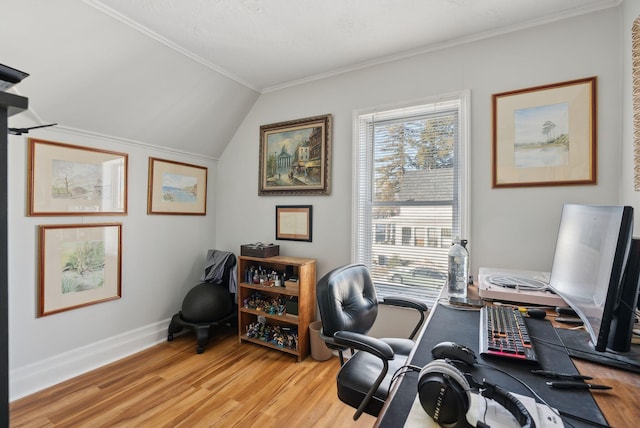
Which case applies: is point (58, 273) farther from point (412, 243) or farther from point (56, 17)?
point (412, 243)

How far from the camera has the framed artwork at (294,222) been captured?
2867mm

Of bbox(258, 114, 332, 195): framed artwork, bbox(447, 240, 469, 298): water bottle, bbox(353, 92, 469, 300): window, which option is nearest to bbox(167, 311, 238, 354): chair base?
bbox(258, 114, 332, 195): framed artwork

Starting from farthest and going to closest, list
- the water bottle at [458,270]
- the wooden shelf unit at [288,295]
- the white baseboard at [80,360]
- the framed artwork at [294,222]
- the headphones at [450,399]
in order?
the framed artwork at [294,222], the wooden shelf unit at [288,295], the white baseboard at [80,360], the water bottle at [458,270], the headphones at [450,399]

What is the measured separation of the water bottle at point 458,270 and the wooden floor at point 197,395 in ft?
3.18

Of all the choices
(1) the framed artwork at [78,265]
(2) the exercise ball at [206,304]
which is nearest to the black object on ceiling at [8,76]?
(1) the framed artwork at [78,265]

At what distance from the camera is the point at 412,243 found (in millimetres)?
2453

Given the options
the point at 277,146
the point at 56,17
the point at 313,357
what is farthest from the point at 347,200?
the point at 56,17

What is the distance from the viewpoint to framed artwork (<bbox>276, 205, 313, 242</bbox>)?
2.87 meters

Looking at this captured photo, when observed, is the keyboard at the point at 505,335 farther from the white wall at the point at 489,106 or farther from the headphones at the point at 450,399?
the white wall at the point at 489,106

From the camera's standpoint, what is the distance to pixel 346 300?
1678 millimetres

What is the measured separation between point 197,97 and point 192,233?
56.5 inches

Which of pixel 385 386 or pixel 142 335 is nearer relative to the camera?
pixel 385 386

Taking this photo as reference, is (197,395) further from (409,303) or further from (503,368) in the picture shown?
(503,368)

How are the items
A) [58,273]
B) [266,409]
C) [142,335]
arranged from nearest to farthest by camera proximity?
[266,409]
[58,273]
[142,335]
